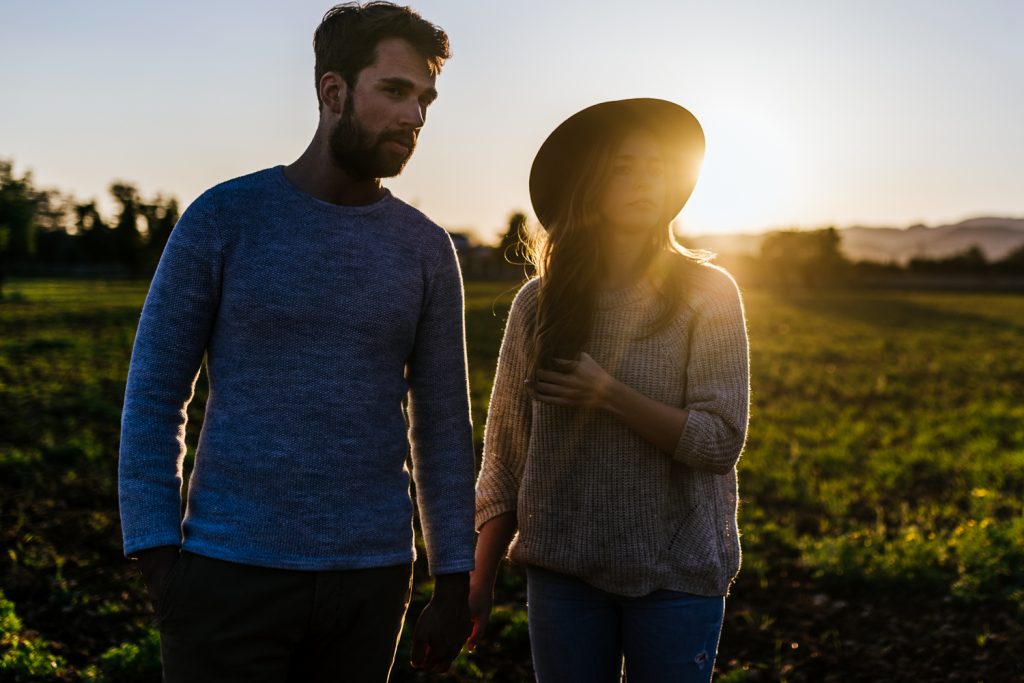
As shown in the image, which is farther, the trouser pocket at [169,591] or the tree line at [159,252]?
the tree line at [159,252]

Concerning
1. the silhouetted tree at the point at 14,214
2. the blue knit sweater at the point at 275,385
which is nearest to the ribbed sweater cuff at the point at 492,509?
the blue knit sweater at the point at 275,385

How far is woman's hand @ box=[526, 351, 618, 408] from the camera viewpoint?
2.47 meters

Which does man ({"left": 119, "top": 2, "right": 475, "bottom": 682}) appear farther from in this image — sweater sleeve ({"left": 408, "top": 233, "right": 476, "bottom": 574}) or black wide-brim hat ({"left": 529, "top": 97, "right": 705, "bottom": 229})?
black wide-brim hat ({"left": 529, "top": 97, "right": 705, "bottom": 229})

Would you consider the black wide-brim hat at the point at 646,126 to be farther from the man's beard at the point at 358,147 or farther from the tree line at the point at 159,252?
the tree line at the point at 159,252

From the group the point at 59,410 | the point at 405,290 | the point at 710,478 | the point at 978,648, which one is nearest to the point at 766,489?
the point at 978,648

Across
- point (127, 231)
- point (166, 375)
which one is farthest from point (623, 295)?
point (127, 231)

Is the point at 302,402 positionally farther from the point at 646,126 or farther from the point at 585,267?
the point at 646,126

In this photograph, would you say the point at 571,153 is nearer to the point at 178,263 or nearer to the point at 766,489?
the point at 178,263

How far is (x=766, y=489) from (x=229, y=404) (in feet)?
26.4

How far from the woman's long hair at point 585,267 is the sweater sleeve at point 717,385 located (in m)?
0.10

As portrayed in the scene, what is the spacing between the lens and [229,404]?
2.26 m

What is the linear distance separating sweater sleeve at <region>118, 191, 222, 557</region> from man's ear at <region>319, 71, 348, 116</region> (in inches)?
16.5

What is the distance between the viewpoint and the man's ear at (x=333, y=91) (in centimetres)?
241

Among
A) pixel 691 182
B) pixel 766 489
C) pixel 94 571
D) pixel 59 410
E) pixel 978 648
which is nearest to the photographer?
pixel 691 182
